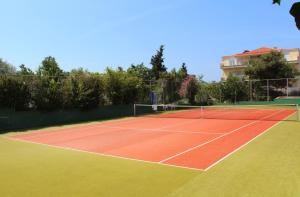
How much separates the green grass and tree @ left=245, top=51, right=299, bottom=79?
28164 millimetres

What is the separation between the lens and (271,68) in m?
36.0

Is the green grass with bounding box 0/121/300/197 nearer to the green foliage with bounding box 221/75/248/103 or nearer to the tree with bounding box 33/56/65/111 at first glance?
the tree with bounding box 33/56/65/111

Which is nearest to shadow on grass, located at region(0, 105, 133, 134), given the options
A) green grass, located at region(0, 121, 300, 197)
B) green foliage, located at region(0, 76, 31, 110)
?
green foliage, located at region(0, 76, 31, 110)

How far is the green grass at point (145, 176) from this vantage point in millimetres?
5840

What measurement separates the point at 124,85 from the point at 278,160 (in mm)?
18292

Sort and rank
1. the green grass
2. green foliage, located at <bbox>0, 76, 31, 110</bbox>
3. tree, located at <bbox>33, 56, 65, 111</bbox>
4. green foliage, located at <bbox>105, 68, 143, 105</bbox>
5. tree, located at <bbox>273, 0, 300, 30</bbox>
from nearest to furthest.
Answer: tree, located at <bbox>273, 0, 300, 30</bbox>
the green grass
green foliage, located at <bbox>0, 76, 31, 110</bbox>
tree, located at <bbox>33, 56, 65, 111</bbox>
green foliage, located at <bbox>105, 68, 143, 105</bbox>

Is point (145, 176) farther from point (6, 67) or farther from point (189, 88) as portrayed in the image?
point (6, 67)

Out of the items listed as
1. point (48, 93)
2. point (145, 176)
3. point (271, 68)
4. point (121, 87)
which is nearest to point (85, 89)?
point (48, 93)

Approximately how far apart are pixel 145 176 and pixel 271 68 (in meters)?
32.8

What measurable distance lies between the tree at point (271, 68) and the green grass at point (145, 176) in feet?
92.4

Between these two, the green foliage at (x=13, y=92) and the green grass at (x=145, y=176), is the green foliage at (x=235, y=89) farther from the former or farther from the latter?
the green grass at (x=145, y=176)

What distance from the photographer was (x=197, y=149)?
9.82 metres

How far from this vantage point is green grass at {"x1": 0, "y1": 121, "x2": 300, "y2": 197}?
5.84 meters

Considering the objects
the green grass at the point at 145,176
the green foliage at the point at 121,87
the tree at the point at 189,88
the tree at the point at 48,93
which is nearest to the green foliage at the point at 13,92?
the tree at the point at 48,93
